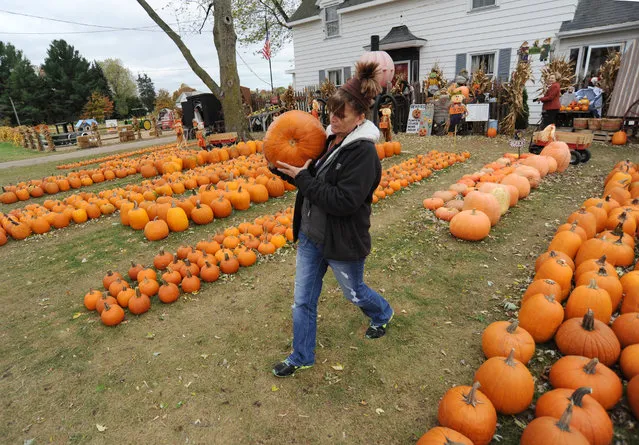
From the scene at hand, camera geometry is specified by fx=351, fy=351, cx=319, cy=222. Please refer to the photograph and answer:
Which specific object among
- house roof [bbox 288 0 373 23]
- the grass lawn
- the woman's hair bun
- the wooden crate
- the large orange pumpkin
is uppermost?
house roof [bbox 288 0 373 23]

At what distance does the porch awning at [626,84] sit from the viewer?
11.5 meters

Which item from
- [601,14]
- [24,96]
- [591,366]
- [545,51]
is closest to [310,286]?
[591,366]

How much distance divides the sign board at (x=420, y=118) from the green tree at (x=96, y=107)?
148 feet

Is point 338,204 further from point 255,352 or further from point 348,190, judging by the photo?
point 255,352

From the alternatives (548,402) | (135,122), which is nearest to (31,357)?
(548,402)

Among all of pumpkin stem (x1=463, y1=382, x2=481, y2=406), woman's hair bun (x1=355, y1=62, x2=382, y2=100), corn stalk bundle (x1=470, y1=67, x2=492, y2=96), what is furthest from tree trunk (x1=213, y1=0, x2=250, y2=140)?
pumpkin stem (x1=463, y1=382, x2=481, y2=406)

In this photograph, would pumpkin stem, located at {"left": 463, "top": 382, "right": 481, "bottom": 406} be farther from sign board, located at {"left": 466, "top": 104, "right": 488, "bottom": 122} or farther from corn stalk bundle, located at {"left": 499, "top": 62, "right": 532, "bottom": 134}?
corn stalk bundle, located at {"left": 499, "top": 62, "right": 532, "bottom": 134}

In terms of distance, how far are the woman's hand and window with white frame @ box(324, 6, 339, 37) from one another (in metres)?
21.1

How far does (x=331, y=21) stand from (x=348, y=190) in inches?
868

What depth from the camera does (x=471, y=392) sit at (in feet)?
7.29

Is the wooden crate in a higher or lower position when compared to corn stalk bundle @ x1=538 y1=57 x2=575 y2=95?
lower

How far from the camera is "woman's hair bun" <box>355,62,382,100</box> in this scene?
7.32ft

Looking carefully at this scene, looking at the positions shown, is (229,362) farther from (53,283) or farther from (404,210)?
(404,210)

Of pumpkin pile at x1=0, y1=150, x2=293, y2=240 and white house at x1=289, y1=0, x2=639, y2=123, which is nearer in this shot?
pumpkin pile at x1=0, y1=150, x2=293, y2=240
